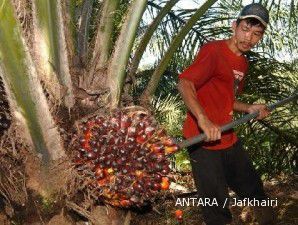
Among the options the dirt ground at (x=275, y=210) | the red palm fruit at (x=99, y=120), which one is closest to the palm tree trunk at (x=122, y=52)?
the red palm fruit at (x=99, y=120)

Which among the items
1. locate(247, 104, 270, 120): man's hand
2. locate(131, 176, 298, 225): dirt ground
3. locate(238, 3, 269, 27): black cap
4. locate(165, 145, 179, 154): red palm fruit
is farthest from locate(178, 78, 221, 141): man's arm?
locate(131, 176, 298, 225): dirt ground

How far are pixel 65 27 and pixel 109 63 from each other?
0.26m

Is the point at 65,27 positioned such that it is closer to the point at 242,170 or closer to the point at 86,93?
the point at 86,93

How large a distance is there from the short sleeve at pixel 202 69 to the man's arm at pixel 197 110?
0.03 m

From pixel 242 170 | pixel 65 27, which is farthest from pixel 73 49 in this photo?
pixel 242 170

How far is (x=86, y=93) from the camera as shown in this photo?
191cm

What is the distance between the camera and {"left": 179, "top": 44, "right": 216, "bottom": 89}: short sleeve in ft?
6.55

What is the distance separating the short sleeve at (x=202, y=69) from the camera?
200 cm

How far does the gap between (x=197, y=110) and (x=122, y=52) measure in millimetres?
424

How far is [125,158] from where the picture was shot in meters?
1.63

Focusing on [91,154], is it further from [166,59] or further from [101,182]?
[166,59]

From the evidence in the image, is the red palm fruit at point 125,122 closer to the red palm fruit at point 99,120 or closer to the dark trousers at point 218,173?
the red palm fruit at point 99,120

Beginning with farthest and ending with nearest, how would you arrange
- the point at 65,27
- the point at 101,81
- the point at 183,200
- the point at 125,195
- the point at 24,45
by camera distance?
1. the point at 183,200
2. the point at 101,81
3. the point at 65,27
4. the point at 125,195
5. the point at 24,45

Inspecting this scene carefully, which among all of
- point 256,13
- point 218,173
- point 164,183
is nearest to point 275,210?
point 218,173
